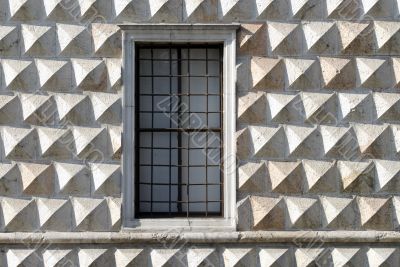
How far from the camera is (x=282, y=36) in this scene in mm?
11555

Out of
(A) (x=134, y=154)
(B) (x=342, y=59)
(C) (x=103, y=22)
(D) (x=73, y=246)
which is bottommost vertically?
(D) (x=73, y=246)

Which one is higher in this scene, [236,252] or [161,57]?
[161,57]

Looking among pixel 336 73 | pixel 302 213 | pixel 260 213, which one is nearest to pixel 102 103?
pixel 260 213

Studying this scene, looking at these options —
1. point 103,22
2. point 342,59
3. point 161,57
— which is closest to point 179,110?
point 161,57

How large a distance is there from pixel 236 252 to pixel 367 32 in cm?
339

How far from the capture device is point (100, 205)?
11383 millimetres

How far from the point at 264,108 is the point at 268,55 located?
708 mm

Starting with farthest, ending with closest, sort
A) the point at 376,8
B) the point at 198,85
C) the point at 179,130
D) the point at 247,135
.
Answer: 1. the point at 198,85
2. the point at 179,130
3. the point at 376,8
4. the point at 247,135

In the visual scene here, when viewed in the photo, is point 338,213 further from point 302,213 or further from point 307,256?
point 307,256

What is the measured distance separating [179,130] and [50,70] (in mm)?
1882

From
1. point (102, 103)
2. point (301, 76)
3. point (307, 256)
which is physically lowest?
point (307, 256)

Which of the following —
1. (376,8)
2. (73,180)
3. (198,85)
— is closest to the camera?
(73,180)

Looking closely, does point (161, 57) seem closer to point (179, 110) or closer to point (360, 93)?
point (179, 110)

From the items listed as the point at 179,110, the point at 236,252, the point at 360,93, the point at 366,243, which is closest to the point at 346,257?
the point at 366,243
